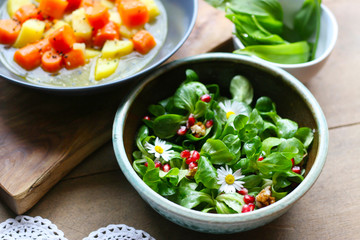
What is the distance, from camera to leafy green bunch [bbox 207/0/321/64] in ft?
4.98

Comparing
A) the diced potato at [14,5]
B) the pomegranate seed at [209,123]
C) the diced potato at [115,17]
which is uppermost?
the diced potato at [14,5]

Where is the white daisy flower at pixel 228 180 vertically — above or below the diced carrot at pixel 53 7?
below

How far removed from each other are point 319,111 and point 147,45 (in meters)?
0.66

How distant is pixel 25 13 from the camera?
1.62 m

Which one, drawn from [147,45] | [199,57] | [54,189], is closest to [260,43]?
[199,57]

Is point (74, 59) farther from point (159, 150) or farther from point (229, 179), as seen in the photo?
point (229, 179)

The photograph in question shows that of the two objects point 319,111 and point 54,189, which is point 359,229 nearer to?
point 319,111

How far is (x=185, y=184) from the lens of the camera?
121cm

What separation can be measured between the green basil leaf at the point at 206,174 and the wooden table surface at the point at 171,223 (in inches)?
8.7

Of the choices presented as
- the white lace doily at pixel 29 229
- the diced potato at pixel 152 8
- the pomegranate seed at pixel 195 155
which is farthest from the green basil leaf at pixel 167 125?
the diced potato at pixel 152 8

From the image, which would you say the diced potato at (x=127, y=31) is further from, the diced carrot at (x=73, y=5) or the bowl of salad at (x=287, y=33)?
the bowl of salad at (x=287, y=33)

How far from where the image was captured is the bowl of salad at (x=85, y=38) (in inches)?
59.1

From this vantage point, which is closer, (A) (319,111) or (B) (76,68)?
(A) (319,111)

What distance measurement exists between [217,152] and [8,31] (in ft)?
2.94
